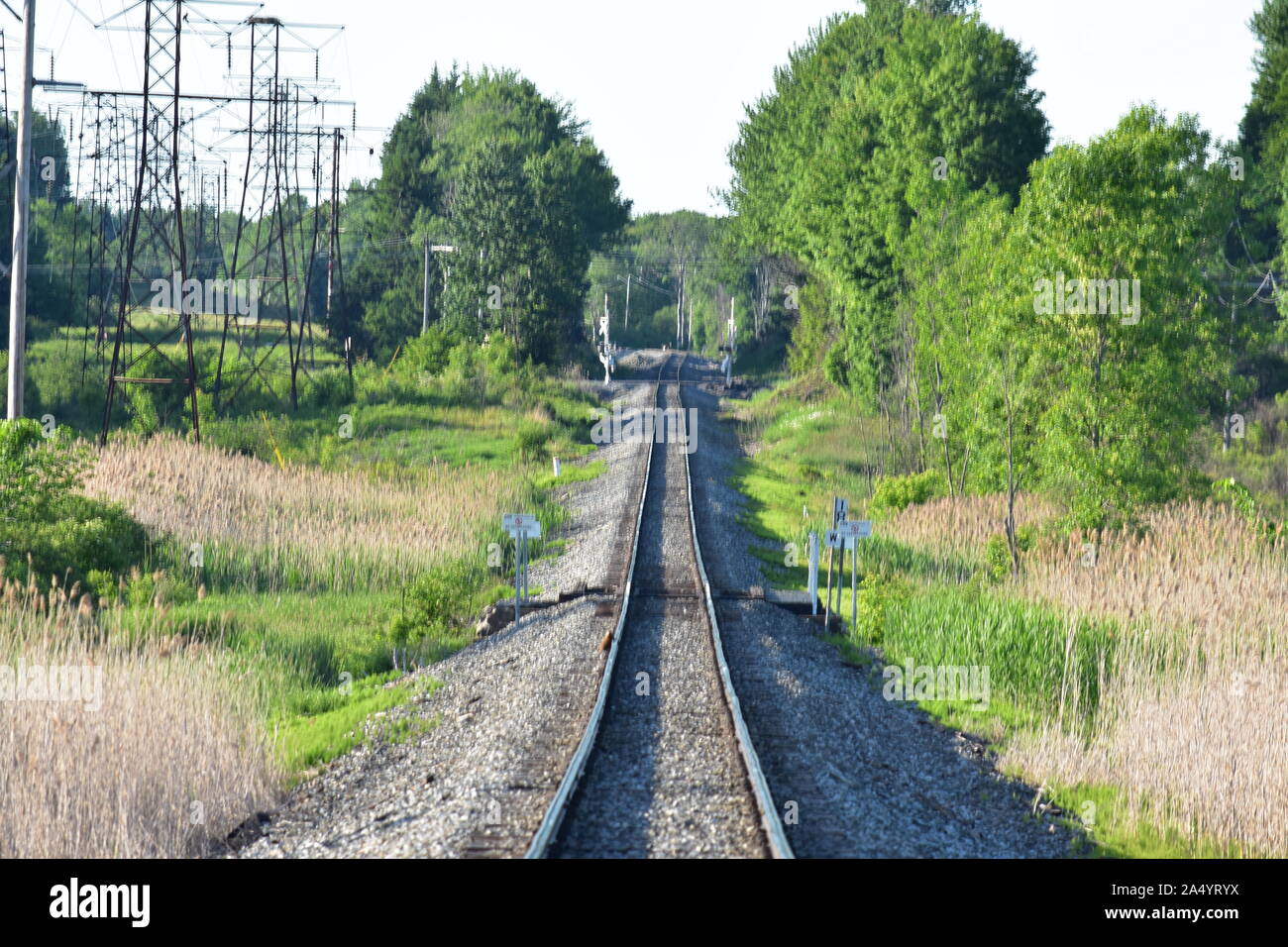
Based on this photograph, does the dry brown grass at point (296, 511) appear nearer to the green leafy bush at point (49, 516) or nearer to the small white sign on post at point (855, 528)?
the green leafy bush at point (49, 516)

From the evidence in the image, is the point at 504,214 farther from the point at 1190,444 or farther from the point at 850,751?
the point at 850,751

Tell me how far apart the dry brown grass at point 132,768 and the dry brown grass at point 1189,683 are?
6.76 metres

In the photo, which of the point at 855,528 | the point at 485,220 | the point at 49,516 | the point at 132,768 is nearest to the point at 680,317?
the point at 485,220

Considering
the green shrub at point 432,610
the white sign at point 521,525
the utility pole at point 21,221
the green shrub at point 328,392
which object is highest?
the utility pole at point 21,221

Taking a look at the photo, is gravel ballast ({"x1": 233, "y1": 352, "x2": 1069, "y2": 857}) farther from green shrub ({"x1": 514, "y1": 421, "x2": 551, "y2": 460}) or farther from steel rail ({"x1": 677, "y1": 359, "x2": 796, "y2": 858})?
green shrub ({"x1": 514, "y1": 421, "x2": 551, "y2": 460})

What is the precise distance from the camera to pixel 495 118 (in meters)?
92.1

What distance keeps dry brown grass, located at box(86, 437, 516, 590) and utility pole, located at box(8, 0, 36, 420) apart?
3670 mm

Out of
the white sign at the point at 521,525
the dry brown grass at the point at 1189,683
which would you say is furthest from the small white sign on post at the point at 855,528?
the white sign at the point at 521,525

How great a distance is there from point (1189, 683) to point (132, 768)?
9711mm

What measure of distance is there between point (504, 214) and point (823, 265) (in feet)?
55.7

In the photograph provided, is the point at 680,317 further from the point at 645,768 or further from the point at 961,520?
the point at 645,768

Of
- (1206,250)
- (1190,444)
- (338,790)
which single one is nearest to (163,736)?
(338,790)

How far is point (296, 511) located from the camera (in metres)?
24.7

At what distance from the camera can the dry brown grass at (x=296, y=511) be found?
20.6 meters
